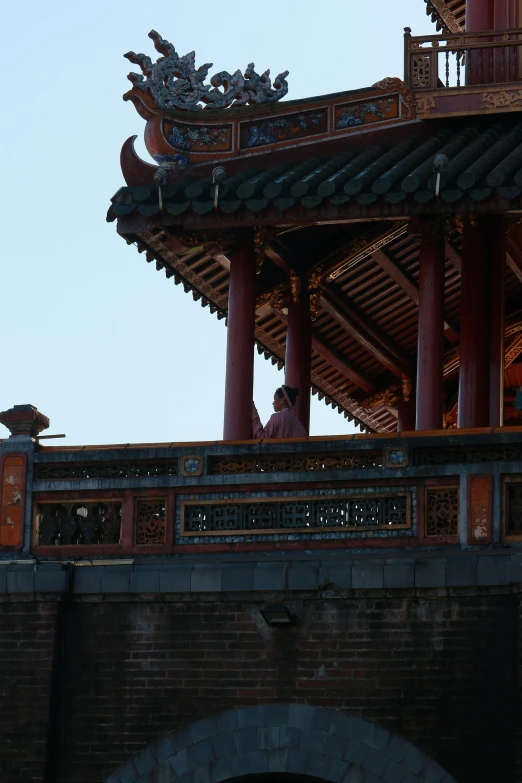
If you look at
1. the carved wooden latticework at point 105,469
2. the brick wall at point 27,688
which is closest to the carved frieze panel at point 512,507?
the carved wooden latticework at point 105,469

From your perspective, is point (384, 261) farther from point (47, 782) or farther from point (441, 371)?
point (47, 782)

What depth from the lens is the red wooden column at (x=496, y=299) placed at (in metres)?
18.9

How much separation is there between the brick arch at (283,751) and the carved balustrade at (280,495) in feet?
4.95

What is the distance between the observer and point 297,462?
53.8ft

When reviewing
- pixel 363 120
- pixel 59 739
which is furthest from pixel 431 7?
pixel 59 739

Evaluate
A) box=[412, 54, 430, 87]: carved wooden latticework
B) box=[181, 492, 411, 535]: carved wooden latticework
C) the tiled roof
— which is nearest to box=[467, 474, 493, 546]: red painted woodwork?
box=[181, 492, 411, 535]: carved wooden latticework

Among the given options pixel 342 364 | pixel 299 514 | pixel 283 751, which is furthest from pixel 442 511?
pixel 342 364

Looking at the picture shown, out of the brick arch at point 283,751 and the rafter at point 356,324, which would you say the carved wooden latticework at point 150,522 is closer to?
the brick arch at point 283,751

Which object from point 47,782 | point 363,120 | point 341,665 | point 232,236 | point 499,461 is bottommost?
point 47,782

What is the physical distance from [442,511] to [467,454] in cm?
51

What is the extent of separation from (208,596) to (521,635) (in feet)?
8.60

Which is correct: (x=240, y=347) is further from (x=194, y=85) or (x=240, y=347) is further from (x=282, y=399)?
(x=194, y=85)

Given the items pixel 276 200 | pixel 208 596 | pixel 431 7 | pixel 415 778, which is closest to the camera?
pixel 415 778

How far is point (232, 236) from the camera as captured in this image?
18000 millimetres
